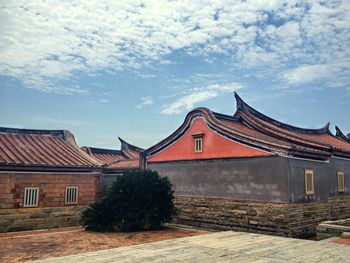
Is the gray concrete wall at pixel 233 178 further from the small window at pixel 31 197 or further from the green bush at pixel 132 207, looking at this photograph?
the small window at pixel 31 197

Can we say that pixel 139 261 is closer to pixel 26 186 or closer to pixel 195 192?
pixel 195 192

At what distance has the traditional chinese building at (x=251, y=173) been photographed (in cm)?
1051

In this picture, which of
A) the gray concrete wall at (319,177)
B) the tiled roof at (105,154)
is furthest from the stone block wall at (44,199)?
the gray concrete wall at (319,177)

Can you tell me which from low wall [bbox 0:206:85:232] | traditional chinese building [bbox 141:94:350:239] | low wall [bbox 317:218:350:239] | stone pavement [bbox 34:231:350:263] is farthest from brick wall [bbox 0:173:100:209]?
low wall [bbox 317:218:350:239]

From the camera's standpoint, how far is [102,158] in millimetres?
21297

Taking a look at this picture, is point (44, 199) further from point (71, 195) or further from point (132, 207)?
point (132, 207)

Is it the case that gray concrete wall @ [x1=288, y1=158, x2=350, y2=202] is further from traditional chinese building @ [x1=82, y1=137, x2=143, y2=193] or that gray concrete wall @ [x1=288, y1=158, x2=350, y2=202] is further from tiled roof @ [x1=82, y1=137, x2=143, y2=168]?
tiled roof @ [x1=82, y1=137, x2=143, y2=168]

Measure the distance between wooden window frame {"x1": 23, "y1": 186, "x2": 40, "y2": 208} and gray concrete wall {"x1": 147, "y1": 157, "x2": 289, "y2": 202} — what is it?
534 centimetres

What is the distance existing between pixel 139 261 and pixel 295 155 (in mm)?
6698

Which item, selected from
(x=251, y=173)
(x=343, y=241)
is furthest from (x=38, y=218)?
(x=343, y=241)

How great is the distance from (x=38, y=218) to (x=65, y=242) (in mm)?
4110

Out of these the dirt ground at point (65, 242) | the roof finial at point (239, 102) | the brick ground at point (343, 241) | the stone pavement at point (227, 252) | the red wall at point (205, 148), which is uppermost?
the roof finial at point (239, 102)

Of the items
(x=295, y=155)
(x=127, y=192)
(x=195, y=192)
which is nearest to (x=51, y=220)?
(x=127, y=192)

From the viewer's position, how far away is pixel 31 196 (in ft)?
42.5
